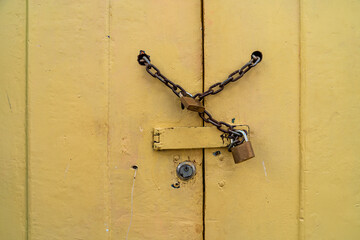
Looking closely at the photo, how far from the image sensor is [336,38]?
86 centimetres

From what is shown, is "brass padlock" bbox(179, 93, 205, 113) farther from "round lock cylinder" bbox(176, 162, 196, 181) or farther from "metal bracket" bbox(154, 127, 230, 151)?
"round lock cylinder" bbox(176, 162, 196, 181)

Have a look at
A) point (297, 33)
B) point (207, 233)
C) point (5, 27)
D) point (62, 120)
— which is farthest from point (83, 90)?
point (297, 33)

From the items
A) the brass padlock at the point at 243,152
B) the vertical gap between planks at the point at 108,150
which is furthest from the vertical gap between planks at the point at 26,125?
the brass padlock at the point at 243,152

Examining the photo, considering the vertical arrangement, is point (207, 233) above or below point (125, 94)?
below

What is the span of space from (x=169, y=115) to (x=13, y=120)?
51cm

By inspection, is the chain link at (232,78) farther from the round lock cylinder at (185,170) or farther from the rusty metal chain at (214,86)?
the round lock cylinder at (185,170)

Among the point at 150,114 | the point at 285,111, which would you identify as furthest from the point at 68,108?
the point at 285,111

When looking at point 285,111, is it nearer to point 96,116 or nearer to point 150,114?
point 150,114

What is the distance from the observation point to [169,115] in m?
0.86

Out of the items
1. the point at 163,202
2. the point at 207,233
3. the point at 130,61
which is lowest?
the point at 207,233

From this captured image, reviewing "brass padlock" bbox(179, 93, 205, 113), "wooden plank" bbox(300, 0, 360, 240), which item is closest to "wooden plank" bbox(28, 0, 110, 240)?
"brass padlock" bbox(179, 93, 205, 113)

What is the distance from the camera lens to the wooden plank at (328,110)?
33.9 inches

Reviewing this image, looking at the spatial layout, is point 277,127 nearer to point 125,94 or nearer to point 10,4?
point 125,94

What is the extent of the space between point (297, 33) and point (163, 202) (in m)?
0.71
